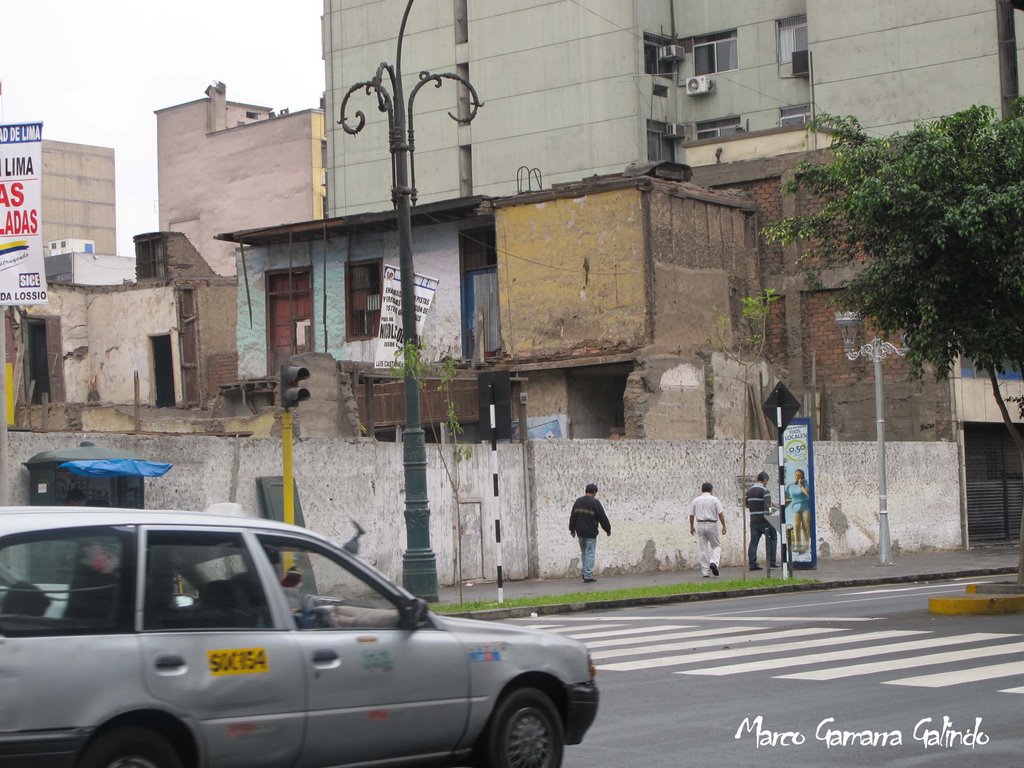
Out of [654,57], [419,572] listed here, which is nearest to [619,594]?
[419,572]

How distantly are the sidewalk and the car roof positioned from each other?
12312 millimetres

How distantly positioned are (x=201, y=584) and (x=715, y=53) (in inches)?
2119

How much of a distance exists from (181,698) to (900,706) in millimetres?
5700

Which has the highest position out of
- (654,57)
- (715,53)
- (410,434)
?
(715,53)

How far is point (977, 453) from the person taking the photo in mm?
39125

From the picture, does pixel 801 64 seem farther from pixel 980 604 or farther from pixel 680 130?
pixel 980 604

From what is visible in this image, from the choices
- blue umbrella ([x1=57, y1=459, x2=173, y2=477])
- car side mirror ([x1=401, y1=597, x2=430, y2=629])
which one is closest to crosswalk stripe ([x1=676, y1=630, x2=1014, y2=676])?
car side mirror ([x1=401, y1=597, x2=430, y2=629])

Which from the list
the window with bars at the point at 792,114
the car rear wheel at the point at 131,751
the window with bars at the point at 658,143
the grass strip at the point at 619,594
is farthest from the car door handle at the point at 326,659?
the window with bars at the point at 658,143

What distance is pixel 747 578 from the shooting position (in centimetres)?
2608

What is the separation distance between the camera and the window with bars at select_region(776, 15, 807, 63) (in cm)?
5575

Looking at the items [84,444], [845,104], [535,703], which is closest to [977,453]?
[845,104]

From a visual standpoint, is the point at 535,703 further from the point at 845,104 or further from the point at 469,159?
the point at 469,159

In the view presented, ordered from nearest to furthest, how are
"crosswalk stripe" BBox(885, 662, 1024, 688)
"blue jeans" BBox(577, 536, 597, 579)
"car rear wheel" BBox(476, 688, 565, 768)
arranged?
"car rear wheel" BBox(476, 688, 565, 768) < "crosswalk stripe" BBox(885, 662, 1024, 688) < "blue jeans" BBox(577, 536, 597, 579)

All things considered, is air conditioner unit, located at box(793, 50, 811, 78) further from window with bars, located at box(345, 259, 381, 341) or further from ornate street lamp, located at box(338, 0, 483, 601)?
ornate street lamp, located at box(338, 0, 483, 601)
